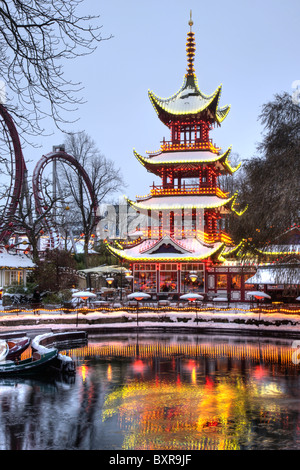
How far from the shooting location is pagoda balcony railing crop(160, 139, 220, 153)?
153 ft

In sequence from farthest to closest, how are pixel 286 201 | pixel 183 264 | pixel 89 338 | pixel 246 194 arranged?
pixel 183 264
pixel 89 338
pixel 246 194
pixel 286 201

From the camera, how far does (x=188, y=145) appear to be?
47.0 meters

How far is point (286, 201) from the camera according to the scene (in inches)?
858

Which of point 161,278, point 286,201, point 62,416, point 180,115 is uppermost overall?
point 180,115

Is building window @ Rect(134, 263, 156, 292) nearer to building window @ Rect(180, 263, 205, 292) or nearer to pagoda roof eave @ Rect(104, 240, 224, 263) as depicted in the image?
pagoda roof eave @ Rect(104, 240, 224, 263)

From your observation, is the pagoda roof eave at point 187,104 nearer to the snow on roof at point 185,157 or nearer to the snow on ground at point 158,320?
the snow on roof at point 185,157

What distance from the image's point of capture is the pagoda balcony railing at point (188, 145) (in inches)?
1833

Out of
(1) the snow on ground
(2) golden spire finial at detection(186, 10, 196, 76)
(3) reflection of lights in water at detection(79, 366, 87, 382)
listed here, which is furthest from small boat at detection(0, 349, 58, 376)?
(2) golden spire finial at detection(186, 10, 196, 76)

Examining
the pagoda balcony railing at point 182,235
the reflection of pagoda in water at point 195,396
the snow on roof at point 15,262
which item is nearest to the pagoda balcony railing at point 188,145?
the pagoda balcony railing at point 182,235

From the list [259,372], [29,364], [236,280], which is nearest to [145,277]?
[236,280]

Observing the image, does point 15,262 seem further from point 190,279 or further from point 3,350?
point 3,350

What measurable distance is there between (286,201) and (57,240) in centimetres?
2623
